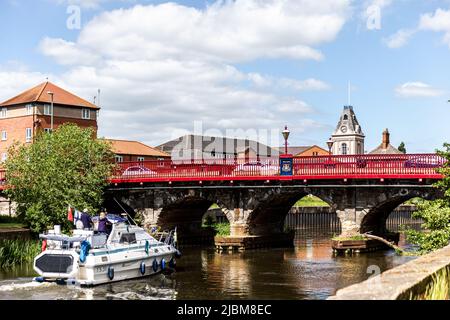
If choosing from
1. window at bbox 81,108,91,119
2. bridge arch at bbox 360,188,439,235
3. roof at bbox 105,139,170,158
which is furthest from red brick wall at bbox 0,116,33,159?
bridge arch at bbox 360,188,439,235

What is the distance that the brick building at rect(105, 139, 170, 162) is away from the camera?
275 ft

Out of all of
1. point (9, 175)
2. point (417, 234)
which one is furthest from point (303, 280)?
point (9, 175)

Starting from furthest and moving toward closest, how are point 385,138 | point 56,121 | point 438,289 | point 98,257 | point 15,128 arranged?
1. point 385,138
2. point 15,128
3. point 56,121
4. point 98,257
5. point 438,289

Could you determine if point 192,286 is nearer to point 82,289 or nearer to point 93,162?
point 82,289

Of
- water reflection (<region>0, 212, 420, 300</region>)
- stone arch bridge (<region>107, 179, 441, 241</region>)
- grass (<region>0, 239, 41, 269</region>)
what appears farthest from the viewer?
stone arch bridge (<region>107, 179, 441, 241</region>)

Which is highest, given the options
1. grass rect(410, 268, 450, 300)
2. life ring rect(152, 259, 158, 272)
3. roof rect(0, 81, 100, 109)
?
roof rect(0, 81, 100, 109)

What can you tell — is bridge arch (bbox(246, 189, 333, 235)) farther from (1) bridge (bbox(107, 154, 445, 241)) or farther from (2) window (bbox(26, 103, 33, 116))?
(2) window (bbox(26, 103, 33, 116))

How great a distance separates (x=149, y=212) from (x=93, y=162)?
20.7 ft

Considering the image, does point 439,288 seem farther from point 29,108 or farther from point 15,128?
point 15,128

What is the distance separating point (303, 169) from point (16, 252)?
19.3 m

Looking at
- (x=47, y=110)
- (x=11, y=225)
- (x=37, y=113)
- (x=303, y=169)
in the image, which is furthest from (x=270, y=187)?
(x=47, y=110)

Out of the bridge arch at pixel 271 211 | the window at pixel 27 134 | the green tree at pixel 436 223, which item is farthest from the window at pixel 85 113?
the green tree at pixel 436 223

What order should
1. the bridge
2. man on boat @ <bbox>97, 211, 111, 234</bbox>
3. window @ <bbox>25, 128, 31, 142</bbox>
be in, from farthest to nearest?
window @ <bbox>25, 128, 31, 142</bbox>
the bridge
man on boat @ <bbox>97, 211, 111, 234</bbox>

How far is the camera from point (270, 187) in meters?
44.1
